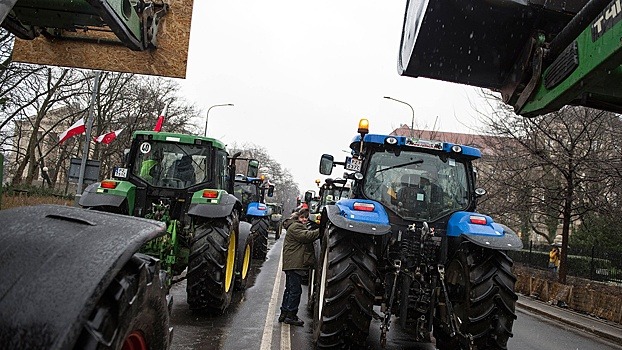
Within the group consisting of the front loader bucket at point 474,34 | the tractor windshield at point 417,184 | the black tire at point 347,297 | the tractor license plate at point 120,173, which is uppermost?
the front loader bucket at point 474,34

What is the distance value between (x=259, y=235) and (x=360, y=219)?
37.7 ft

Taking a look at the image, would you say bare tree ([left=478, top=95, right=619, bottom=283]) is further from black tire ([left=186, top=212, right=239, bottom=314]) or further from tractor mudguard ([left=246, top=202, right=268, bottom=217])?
black tire ([left=186, top=212, right=239, bottom=314])

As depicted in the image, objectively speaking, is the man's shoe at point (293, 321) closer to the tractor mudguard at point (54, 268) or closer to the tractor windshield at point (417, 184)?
the tractor windshield at point (417, 184)

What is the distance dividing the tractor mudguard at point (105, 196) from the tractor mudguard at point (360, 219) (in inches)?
131

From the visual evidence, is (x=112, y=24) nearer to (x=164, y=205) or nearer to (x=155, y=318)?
(x=155, y=318)

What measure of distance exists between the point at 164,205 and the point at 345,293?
375 cm

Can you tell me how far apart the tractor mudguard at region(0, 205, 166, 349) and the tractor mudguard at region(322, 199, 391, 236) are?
3620 millimetres

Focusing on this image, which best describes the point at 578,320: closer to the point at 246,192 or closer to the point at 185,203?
the point at 185,203

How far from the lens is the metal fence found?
16500 mm

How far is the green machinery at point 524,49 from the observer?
3.07 m

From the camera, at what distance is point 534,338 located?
9.10 metres

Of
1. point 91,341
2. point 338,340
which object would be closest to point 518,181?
point 338,340

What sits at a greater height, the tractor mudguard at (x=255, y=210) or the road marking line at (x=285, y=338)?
the tractor mudguard at (x=255, y=210)

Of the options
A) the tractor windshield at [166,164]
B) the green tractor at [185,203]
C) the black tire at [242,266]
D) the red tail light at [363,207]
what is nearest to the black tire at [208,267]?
the green tractor at [185,203]
